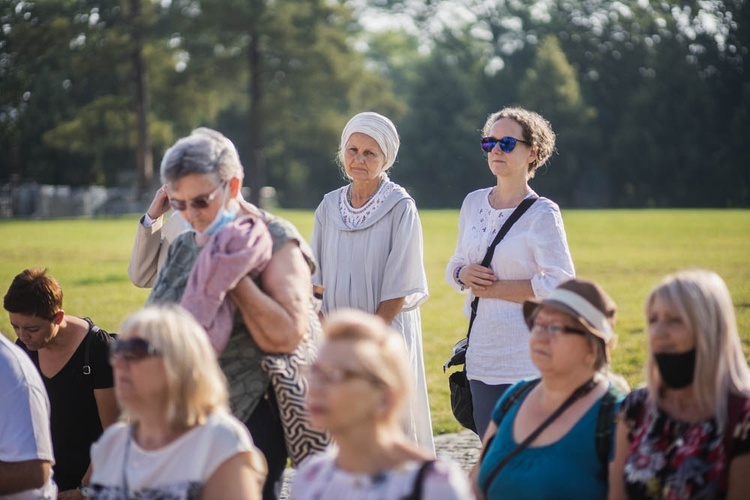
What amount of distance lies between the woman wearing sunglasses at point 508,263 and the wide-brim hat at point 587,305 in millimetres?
1333

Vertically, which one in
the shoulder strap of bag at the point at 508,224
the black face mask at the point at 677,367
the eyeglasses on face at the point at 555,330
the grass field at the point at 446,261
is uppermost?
the shoulder strap of bag at the point at 508,224

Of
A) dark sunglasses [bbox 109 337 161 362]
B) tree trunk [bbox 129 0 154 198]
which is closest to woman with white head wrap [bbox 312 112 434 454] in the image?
dark sunglasses [bbox 109 337 161 362]

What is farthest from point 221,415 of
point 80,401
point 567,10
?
point 567,10

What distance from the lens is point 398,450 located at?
291 centimetres

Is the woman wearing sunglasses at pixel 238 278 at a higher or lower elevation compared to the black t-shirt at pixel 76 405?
higher

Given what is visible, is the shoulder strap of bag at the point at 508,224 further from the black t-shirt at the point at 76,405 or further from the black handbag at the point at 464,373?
the black t-shirt at the point at 76,405

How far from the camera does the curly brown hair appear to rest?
539cm

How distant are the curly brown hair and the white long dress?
0.63 metres

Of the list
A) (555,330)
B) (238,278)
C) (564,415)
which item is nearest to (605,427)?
(564,415)

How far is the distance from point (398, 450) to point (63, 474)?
9.23 feet

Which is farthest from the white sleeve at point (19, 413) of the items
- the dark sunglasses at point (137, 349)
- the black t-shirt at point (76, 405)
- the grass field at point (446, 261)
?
the grass field at point (446, 261)

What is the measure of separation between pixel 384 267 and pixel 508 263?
626 millimetres

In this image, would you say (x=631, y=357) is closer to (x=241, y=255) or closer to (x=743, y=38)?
(x=241, y=255)

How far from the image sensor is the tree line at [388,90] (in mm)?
56031
